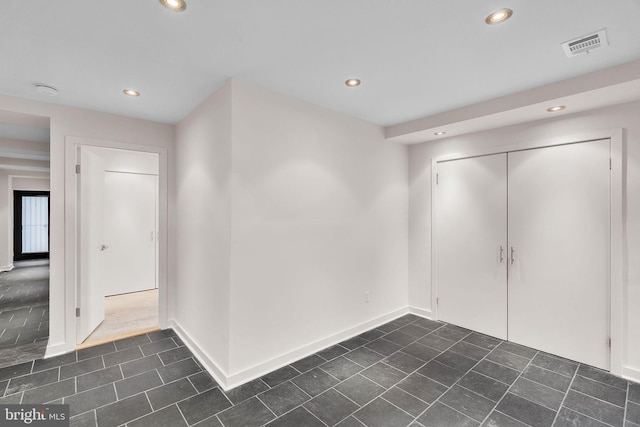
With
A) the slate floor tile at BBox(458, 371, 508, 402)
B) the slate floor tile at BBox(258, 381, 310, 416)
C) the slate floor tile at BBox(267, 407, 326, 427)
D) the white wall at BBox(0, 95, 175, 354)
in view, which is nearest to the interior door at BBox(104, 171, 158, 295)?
the white wall at BBox(0, 95, 175, 354)

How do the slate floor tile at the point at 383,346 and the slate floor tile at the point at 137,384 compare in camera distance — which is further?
the slate floor tile at the point at 383,346

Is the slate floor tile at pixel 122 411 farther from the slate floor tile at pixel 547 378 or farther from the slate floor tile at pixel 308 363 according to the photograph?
the slate floor tile at pixel 547 378

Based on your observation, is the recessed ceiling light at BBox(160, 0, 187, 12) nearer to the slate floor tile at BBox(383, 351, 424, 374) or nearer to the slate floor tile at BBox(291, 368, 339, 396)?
the slate floor tile at BBox(291, 368, 339, 396)

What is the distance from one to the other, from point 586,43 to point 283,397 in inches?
130

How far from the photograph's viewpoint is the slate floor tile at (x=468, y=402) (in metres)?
2.07

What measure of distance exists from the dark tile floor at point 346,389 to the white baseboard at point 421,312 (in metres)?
0.83

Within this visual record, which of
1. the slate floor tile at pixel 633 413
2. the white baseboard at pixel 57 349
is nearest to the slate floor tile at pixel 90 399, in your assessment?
the white baseboard at pixel 57 349

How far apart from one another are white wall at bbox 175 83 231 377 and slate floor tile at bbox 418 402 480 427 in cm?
160

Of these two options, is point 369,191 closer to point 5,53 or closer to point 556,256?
point 556,256

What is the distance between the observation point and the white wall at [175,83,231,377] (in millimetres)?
2467

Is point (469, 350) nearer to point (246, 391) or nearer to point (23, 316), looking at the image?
point (246, 391)

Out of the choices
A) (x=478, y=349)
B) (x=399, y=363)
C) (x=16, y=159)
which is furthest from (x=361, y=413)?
(x=16, y=159)

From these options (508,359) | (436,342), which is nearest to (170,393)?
(436,342)

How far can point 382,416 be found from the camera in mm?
2041
